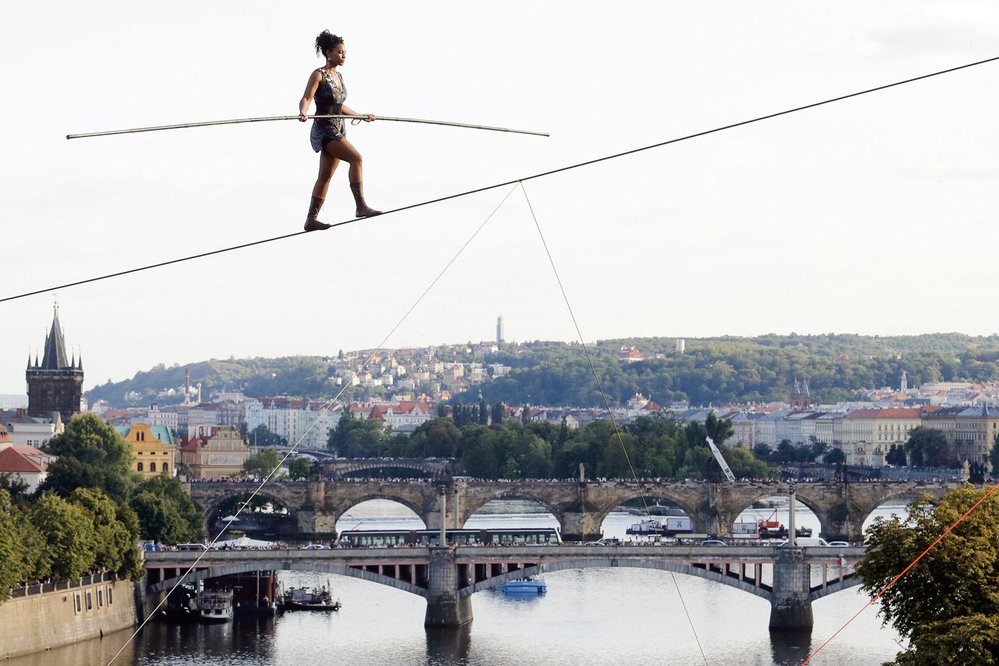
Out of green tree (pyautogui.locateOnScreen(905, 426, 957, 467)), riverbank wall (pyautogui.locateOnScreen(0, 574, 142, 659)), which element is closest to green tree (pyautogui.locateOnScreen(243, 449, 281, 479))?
green tree (pyautogui.locateOnScreen(905, 426, 957, 467))

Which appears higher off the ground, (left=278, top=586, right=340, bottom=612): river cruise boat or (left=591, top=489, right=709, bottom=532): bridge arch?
(left=591, top=489, right=709, bottom=532): bridge arch

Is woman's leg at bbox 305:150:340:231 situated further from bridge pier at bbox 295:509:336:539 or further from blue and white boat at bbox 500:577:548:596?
bridge pier at bbox 295:509:336:539

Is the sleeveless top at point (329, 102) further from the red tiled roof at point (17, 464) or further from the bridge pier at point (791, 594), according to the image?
the red tiled roof at point (17, 464)

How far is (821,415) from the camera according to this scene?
166m

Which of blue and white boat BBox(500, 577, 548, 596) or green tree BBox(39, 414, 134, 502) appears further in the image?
green tree BBox(39, 414, 134, 502)

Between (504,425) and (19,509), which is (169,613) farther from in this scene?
(504,425)

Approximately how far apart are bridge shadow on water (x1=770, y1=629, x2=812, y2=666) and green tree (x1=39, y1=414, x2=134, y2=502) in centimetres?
2267

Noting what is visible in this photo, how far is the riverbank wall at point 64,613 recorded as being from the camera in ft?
144

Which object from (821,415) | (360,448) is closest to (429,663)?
(360,448)

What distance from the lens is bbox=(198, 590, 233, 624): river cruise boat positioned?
53.4 metres

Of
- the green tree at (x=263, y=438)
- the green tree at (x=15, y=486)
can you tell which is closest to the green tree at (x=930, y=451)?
the green tree at (x=263, y=438)

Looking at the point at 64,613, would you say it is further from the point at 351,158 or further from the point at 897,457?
the point at 897,457

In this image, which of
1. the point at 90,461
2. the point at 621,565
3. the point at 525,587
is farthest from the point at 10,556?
the point at 90,461

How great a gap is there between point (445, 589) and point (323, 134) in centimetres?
4425
